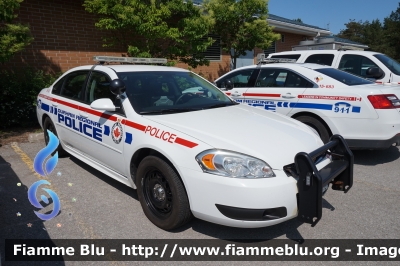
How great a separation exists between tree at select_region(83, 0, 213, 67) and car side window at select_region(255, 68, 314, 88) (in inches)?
112

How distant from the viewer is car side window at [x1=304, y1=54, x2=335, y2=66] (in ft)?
25.0

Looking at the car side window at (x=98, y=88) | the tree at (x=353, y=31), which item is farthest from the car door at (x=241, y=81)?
the tree at (x=353, y=31)

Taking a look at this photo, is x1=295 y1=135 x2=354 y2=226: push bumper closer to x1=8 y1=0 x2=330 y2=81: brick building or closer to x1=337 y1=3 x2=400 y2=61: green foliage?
x1=8 y1=0 x2=330 y2=81: brick building

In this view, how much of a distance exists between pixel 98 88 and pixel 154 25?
163 inches

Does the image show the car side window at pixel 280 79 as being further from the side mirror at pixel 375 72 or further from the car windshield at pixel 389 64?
the car windshield at pixel 389 64

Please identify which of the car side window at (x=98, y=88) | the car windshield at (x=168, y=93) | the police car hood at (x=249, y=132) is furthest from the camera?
the car side window at (x=98, y=88)

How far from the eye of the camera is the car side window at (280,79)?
5.46 m

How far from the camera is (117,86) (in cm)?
348

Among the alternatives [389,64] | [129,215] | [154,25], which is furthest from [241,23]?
[129,215]

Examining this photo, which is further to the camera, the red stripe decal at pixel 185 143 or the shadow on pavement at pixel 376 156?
the shadow on pavement at pixel 376 156

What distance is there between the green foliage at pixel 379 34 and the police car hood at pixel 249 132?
159ft

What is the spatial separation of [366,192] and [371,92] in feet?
4.89

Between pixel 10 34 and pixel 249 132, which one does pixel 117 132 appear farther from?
pixel 10 34

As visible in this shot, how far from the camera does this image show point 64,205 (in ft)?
12.2
